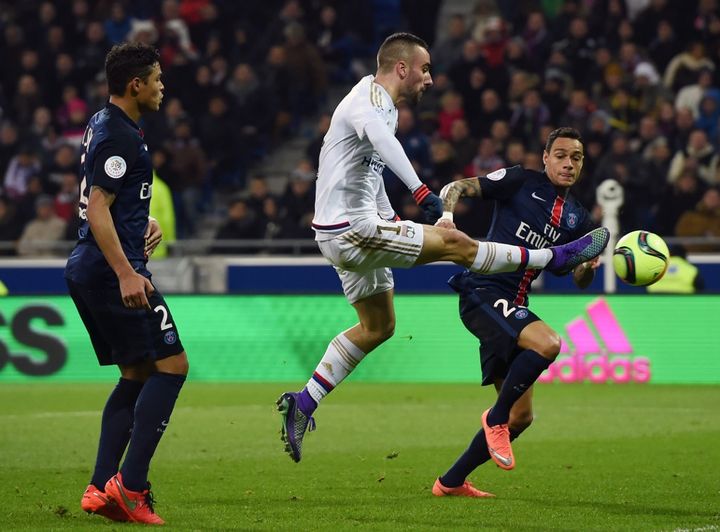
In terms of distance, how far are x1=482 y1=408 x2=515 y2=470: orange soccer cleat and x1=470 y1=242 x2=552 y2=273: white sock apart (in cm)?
86

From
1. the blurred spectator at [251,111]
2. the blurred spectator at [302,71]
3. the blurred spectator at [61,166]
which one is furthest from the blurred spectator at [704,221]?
the blurred spectator at [61,166]

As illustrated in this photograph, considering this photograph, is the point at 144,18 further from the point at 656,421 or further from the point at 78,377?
the point at 656,421

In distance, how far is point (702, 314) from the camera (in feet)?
47.2

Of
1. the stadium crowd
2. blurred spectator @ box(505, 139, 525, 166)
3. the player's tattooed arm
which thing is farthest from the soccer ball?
blurred spectator @ box(505, 139, 525, 166)

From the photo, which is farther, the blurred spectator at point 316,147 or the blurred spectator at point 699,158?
the blurred spectator at point 316,147

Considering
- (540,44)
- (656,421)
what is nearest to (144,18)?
(540,44)

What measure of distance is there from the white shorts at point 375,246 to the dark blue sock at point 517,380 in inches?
31.7

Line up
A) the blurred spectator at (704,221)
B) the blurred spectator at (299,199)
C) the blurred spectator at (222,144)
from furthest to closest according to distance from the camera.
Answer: the blurred spectator at (222,144) < the blurred spectator at (299,199) < the blurred spectator at (704,221)

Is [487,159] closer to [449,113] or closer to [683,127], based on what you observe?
[449,113]

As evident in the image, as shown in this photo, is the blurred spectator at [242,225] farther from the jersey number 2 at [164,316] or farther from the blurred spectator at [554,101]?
the jersey number 2 at [164,316]

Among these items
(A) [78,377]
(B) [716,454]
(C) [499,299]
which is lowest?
(A) [78,377]

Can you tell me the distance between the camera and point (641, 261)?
7.44 meters

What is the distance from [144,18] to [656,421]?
1391 centimetres

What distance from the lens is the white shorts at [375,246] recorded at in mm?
7039
